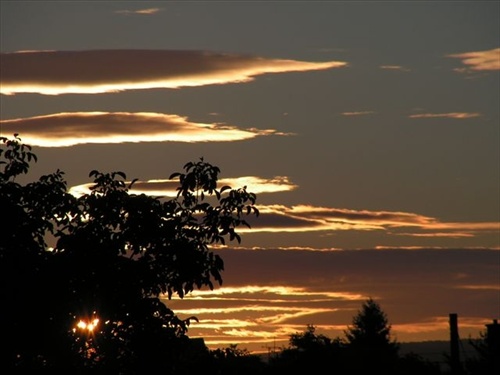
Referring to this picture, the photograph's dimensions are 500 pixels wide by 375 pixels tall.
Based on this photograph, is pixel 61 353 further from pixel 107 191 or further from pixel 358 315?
pixel 358 315

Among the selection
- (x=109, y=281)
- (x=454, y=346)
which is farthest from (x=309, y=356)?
(x=109, y=281)

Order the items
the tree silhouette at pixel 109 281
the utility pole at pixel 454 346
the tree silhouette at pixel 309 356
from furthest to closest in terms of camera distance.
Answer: the tree silhouette at pixel 309 356
the utility pole at pixel 454 346
the tree silhouette at pixel 109 281

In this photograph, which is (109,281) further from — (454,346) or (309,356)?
(309,356)

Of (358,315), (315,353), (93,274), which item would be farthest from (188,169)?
(358,315)

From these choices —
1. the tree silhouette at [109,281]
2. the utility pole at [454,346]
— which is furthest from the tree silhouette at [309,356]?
the tree silhouette at [109,281]

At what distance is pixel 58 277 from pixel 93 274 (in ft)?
2.14

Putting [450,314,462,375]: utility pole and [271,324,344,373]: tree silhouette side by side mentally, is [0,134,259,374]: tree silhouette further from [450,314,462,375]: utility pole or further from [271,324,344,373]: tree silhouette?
[271,324,344,373]: tree silhouette

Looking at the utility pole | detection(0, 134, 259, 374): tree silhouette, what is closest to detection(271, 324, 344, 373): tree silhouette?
the utility pole

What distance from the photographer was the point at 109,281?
75.7ft

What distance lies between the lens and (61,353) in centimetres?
2289

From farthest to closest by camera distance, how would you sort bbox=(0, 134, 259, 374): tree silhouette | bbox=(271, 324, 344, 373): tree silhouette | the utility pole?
bbox=(271, 324, 344, 373): tree silhouette
the utility pole
bbox=(0, 134, 259, 374): tree silhouette

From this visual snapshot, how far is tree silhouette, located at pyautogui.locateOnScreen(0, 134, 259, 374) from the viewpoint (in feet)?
75.3

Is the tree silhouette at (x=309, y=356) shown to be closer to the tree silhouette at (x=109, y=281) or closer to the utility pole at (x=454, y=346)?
the utility pole at (x=454, y=346)

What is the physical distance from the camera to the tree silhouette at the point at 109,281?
23.0 metres
